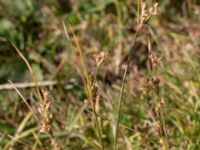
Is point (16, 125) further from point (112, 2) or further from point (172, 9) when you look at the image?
point (172, 9)

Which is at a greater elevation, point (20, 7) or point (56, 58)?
point (20, 7)

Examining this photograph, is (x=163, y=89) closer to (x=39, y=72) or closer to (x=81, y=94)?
(x=81, y=94)

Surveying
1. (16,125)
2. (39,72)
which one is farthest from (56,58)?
(16,125)

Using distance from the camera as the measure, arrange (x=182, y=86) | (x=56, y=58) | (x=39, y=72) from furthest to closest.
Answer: (x=56, y=58), (x=39, y=72), (x=182, y=86)

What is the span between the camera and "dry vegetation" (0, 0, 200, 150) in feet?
6.59

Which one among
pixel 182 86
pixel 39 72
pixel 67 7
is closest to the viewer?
pixel 182 86

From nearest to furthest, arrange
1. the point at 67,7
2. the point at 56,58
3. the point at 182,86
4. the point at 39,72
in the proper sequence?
the point at 182,86 → the point at 39,72 → the point at 56,58 → the point at 67,7

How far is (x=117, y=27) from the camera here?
2.80m

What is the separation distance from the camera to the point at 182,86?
2229mm

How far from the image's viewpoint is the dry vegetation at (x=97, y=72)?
6.59 feet

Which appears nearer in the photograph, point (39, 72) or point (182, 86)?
point (182, 86)

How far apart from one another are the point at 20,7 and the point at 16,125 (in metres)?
0.83

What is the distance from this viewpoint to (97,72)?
82.2 inches

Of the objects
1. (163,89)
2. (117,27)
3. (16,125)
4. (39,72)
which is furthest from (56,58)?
(163,89)
